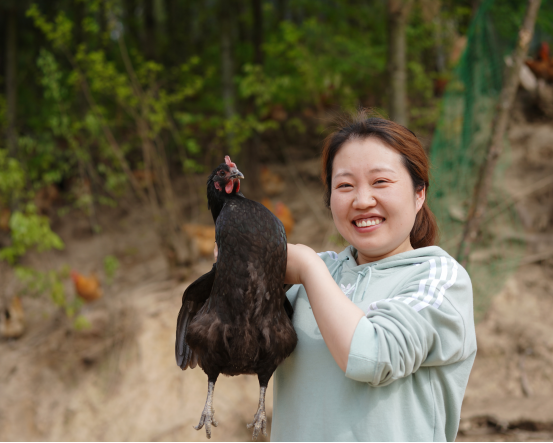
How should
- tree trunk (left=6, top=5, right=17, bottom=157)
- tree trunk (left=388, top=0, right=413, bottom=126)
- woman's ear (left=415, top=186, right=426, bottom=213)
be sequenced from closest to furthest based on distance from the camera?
woman's ear (left=415, top=186, right=426, bottom=213) < tree trunk (left=388, top=0, right=413, bottom=126) < tree trunk (left=6, top=5, right=17, bottom=157)

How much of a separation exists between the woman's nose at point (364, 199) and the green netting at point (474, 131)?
229cm

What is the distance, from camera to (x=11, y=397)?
5.43m

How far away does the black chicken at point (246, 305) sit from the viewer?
154cm

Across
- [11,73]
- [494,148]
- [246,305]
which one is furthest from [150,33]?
[246,305]

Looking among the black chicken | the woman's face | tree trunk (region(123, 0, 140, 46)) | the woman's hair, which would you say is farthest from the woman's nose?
tree trunk (region(123, 0, 140, 46))

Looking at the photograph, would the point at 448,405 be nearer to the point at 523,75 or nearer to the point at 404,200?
the point at 404,200

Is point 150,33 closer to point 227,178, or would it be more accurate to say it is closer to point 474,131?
point 474,131

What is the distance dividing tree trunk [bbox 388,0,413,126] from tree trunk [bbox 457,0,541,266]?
1.13 metres

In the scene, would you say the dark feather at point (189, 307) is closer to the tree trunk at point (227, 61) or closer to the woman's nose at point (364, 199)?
the woman's nose at point (364, 199)

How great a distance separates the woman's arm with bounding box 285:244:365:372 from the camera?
1.17 meters

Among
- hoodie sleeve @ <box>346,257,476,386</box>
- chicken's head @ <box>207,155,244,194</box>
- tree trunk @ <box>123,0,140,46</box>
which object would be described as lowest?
hoodie sleeve @ <box>346,257,476,386</box>

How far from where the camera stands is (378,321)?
1180 mm

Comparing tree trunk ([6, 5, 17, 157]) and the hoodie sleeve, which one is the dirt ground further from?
the hoodie sleeve

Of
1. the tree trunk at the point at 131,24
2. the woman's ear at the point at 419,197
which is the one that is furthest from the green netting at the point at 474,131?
the tree trunk at the point at 131,24
